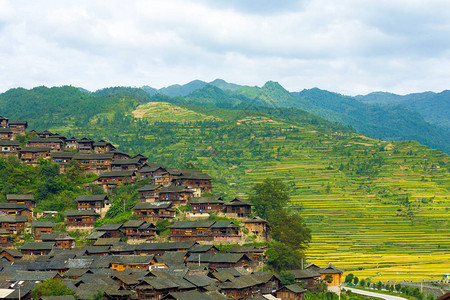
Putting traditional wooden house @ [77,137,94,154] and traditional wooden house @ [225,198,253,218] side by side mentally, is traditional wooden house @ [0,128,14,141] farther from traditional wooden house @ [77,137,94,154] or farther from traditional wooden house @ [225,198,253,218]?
traditional wooden house @ [225,198,253,218]

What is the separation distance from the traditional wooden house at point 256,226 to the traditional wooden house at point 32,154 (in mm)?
35532

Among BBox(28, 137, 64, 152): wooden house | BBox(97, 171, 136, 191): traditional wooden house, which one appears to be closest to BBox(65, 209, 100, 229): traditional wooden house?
BBox(97, 171, 136, 191): traditional wooden house

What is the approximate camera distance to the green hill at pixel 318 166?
313 ft

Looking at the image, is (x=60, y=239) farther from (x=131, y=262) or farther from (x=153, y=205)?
(x=131, y=262)

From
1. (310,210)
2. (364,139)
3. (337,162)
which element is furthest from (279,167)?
(364,139)

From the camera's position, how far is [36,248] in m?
69.3

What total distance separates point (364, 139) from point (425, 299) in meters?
96.9

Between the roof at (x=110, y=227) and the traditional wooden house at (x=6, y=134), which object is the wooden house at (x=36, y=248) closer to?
the roof at (x=110, y=227)

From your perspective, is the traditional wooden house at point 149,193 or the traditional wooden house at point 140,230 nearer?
the traditional wooden house at point 140,230

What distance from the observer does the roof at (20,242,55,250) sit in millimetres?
69250

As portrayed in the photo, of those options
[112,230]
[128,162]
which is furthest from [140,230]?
[128,162]

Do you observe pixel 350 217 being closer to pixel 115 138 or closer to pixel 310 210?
pixel 310 210

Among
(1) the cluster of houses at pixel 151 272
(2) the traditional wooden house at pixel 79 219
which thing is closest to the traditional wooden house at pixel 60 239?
(1) the cluster of houses at pixel 151 272

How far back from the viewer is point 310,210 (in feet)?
359
